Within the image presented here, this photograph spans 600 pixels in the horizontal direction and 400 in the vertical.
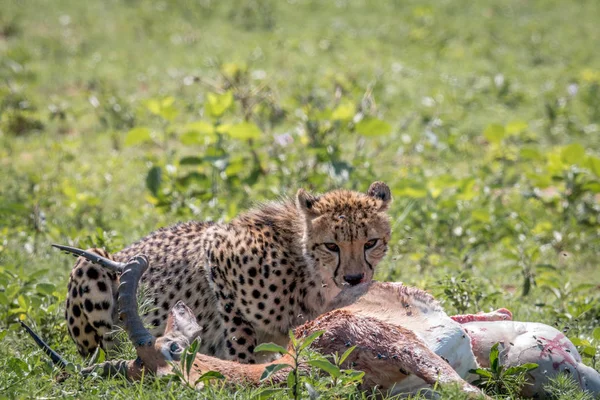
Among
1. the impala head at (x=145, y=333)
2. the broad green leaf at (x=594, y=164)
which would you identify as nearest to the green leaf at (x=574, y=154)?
the broad green leaf at (x=594, y=164)

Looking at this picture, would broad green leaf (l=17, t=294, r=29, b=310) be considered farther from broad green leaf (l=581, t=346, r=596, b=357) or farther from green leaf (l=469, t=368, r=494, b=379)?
broad green leaf (l=581, t=346, r=596, b=357)

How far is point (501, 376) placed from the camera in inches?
144

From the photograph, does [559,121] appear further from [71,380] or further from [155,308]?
[71,380]

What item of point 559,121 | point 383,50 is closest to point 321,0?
point 383,50

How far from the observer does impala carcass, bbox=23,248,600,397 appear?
3467mm

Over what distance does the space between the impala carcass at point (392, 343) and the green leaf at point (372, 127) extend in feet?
9.85

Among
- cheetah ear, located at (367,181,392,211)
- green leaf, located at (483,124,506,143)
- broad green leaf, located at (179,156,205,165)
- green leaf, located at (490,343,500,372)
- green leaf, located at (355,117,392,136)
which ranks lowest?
green leaf, located at (490,343,500,372)

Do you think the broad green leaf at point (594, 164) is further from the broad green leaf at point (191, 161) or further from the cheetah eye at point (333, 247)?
the cheetah eye at point (333, 247)

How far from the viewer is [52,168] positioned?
827cm

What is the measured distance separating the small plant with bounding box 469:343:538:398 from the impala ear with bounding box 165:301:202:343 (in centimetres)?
120

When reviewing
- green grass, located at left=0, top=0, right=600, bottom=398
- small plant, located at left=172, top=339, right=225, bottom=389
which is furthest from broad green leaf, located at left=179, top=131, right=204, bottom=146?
small plant, located at left=172, top=339, right=225, bottom=389

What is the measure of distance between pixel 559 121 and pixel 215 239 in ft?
21.6

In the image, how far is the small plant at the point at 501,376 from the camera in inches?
143

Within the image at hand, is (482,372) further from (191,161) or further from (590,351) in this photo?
(191,161)
